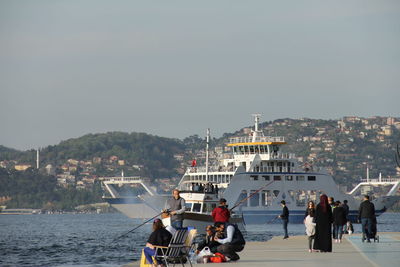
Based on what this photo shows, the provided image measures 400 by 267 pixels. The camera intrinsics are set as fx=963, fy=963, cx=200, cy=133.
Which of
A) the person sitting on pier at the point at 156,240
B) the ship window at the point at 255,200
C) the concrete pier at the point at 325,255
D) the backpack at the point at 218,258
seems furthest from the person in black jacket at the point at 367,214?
the ship window at the point at 255,200

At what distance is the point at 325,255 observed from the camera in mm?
22062

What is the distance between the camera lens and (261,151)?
72688 mm

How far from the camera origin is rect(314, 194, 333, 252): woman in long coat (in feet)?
72.7

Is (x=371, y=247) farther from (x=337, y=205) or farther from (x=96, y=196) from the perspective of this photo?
(x=96, y=196)

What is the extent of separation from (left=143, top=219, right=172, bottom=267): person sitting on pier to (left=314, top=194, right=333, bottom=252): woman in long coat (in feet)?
16.9

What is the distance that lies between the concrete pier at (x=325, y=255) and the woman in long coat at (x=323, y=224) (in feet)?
0.93

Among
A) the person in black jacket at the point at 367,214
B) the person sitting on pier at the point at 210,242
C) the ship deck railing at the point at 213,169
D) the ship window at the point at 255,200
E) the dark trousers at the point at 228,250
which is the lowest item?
the dark trousers at the point at 228,250

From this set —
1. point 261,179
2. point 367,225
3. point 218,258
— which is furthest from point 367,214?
point 261,179

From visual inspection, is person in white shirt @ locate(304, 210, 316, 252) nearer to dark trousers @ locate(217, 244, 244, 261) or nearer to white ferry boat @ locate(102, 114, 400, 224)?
dark trousers @ locate(217, 244, 244, 261)

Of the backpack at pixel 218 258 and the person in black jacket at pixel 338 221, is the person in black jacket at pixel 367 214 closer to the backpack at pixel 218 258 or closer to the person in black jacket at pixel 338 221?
the person in black jacket at pixel 338 221

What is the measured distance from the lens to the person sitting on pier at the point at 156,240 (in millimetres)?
18125

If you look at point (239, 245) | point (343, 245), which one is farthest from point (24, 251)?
point (239, 245)

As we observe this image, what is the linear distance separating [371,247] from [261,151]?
47870 millimetres

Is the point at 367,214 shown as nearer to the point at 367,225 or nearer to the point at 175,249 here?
the point at 367,225
